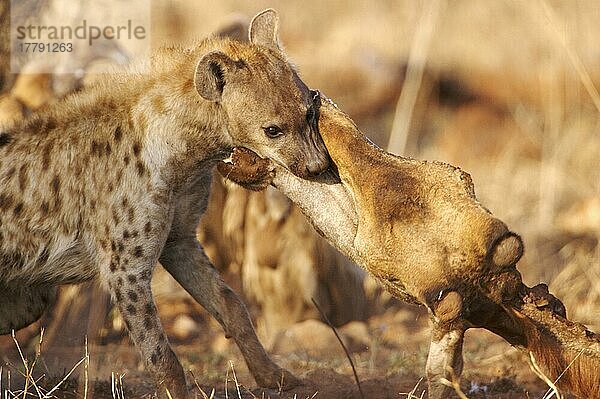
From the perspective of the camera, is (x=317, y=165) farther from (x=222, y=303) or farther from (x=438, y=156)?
(x=438, y=156)

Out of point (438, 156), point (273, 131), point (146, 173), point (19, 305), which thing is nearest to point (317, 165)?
point (273, 131)

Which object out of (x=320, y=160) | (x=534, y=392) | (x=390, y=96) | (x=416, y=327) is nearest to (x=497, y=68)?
(x=390, y=96)

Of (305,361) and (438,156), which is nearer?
(305,361)

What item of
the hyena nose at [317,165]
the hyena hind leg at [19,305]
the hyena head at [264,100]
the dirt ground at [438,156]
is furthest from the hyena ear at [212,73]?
the hyena hind leg at [19,305]

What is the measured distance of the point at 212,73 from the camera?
4.52m

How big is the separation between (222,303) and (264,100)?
102 cm

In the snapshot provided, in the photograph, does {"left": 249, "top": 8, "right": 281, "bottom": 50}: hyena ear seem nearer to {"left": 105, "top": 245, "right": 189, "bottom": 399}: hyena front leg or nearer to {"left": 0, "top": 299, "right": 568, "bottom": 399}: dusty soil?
{"left": 105, "top": 245, "right": 189, "bottom": 399}: hyena front leg

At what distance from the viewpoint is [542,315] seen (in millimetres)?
3928

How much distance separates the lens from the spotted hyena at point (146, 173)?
14.9ft

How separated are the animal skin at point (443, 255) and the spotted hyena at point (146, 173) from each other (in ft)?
1.46

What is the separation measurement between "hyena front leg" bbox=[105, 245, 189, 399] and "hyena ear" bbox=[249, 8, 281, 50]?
0.99m

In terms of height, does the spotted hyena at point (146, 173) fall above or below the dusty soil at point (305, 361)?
above
